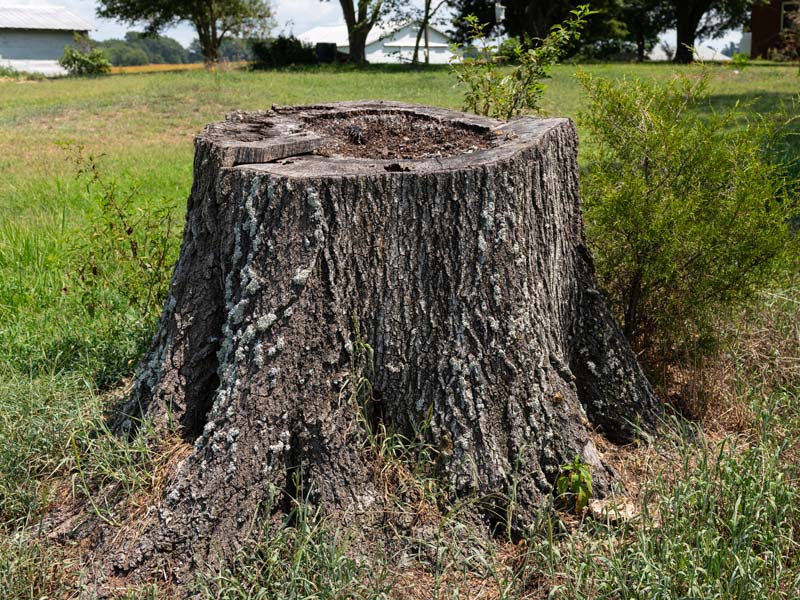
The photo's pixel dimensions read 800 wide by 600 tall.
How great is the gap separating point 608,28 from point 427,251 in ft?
117

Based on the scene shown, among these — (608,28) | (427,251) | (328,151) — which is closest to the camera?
(427,251)

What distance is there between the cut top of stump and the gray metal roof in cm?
5675

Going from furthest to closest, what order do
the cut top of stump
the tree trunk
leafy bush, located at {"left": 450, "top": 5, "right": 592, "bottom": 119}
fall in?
the tree trunk, leafy bush, located at {"left": 450, "top": 5, "right": 592, "bottom": 119}, the cut top of stump

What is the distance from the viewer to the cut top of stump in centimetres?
267

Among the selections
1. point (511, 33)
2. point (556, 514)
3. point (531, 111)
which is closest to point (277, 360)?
point (556, 514)

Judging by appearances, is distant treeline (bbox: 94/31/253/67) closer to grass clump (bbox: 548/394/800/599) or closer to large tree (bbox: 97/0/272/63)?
large tree (bbox: 97/0/272/63)

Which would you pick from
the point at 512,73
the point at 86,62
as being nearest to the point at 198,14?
the point at 86,62

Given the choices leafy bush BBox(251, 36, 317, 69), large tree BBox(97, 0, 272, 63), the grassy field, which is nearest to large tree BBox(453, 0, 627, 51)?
→ leafy bush BBox(251, 36, 317, 69)

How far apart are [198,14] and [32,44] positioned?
68.9 feet

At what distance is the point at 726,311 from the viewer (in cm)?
354

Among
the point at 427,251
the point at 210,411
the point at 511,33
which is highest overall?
the point at 511,33

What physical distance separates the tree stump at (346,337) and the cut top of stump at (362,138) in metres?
0.02

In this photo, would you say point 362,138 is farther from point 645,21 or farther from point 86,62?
point 645,21

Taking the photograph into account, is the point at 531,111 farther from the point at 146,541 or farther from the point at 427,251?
the point at 146,541
